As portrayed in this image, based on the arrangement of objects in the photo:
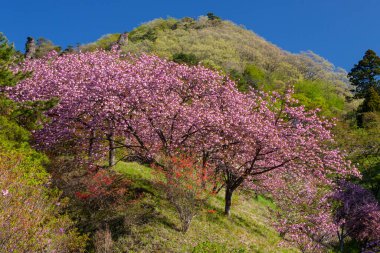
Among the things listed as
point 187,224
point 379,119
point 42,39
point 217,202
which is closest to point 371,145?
point 379,119

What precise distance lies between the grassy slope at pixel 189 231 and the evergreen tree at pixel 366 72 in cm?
5228

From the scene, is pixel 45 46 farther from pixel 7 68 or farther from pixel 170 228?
pixel 170 228

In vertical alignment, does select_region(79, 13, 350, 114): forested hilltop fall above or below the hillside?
above

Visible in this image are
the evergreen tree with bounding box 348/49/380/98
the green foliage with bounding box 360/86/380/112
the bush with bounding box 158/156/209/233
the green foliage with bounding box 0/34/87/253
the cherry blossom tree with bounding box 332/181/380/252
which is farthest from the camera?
the evergreen tree with bounding box 348/49/380/98

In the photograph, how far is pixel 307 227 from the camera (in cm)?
2198

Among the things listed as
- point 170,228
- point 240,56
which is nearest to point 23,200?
point 170,228

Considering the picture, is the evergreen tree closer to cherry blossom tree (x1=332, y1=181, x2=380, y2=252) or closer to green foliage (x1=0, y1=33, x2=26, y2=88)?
cherry blossom tree (x1=332, y1=181, x2=380, y2=252)

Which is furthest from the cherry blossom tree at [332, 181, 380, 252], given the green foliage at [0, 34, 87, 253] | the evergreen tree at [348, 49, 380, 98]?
the evergreen tree at [348, 49, 380, 98]

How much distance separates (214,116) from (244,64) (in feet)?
198

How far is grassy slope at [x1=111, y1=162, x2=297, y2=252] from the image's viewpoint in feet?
49.3

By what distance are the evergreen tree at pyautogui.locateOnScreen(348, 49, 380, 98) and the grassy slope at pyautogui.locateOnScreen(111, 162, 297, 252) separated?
52.3m

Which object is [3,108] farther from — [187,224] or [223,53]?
[223,53]

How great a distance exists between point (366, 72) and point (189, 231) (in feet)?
199

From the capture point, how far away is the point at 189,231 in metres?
16.4
